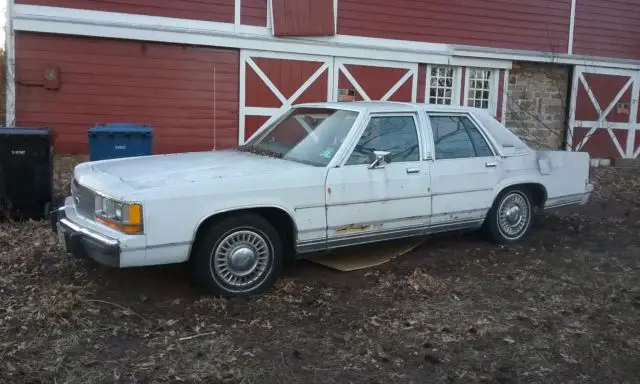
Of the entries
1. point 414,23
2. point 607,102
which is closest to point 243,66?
point 414,23

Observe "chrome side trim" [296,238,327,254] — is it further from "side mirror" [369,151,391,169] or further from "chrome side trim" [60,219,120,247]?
"chrome side trim" [60,219,120,247]

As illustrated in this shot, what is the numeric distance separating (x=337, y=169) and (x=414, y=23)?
9047mm

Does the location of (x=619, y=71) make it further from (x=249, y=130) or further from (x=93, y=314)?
(x=93, y=314)

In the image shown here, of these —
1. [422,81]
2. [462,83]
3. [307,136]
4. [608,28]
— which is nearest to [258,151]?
[307,136]

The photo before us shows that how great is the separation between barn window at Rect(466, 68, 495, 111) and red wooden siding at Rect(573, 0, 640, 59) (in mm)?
2476

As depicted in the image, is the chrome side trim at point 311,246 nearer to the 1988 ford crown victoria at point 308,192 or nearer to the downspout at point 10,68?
the 1988 ford crown victoria at point 308,192

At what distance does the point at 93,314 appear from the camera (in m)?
4.40

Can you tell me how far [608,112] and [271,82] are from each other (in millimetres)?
9128

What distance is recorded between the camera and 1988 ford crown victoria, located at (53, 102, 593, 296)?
173 inches

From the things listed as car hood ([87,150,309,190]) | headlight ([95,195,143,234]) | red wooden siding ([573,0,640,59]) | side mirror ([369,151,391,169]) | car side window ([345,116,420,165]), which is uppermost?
red wooden siding ([573,0,640,59])

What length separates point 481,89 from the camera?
14531 millimetres

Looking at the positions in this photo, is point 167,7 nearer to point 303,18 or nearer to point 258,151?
point 303,18

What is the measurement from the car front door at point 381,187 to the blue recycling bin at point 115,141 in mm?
3401

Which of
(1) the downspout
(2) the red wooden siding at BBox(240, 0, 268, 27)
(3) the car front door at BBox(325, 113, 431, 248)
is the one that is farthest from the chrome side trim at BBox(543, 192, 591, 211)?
(1) the downspout
